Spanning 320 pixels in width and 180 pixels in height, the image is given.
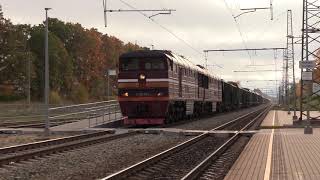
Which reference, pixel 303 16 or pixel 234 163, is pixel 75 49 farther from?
pixel 234 163

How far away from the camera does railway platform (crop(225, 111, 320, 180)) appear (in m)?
13.7

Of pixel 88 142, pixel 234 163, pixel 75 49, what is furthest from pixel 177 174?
pixel 75 49

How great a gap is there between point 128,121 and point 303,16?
401 inches

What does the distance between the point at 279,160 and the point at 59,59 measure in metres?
78.9

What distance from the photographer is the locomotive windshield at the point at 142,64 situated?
105ft

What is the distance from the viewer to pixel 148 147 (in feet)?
70.4

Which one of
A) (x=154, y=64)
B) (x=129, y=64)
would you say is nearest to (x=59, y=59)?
(x=129, y=64)

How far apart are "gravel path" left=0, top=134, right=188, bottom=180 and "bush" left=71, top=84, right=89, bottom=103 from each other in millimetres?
70502

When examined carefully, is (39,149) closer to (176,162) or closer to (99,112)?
(176,162)

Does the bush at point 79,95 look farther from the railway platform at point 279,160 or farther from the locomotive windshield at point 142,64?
the railway platform at point 279,160

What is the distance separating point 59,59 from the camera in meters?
93.2

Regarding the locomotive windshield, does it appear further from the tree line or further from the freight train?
the tree line


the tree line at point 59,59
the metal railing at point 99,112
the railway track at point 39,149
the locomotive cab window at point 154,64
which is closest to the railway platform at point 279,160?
the railway track at point 39,149

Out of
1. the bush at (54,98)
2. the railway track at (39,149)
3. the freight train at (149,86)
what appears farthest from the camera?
the bush at (54,98)
